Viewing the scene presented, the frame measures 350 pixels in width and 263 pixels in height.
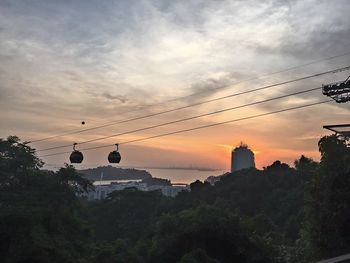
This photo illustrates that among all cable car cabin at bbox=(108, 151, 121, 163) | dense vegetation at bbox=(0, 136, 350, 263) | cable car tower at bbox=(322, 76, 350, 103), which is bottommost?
dense vegetation at bbox=(0, 136, 350, 263)

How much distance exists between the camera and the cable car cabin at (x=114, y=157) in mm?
21797

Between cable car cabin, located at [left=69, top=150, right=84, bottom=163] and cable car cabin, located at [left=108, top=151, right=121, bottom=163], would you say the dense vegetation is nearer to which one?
cable car cabin, located at [left=69, top=150, right=84, bottom=163]

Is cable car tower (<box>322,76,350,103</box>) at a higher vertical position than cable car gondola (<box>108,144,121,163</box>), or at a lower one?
higher

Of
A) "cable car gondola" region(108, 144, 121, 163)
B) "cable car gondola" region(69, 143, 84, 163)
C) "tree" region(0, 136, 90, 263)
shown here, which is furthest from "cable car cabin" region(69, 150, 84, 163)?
"tree" region(0, 136, 90, 263)

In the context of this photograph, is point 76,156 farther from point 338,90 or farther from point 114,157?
point 338,90

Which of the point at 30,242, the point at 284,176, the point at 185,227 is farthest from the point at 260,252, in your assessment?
the point at 284,176

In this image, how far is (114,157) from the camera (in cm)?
2184

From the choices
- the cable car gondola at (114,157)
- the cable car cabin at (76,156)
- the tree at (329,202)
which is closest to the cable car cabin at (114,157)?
the cable car gondola at (114,157)

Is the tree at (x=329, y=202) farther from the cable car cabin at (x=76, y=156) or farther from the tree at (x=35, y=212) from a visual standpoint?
the tree at (x=35, y=212)

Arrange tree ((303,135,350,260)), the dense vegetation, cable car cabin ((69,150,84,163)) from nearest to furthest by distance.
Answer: tree ((303,135,350,260)), the dense vegetation, cable car cabin ((69,150,84,163))

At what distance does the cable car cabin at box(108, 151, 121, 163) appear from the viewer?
21797 millimetres

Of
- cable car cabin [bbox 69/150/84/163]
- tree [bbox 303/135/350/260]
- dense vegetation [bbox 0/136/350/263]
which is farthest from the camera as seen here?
cable car cabin [bbox 69/150/84/163]

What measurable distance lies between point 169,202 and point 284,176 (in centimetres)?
2086

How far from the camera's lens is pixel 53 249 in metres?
21.6
